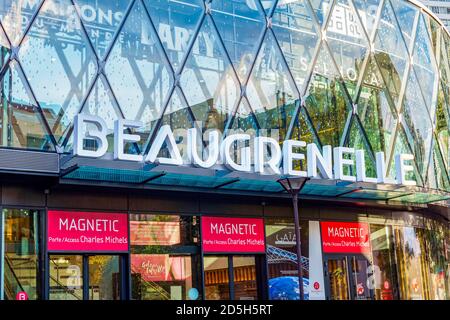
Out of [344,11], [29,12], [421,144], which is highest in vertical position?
[344,11]

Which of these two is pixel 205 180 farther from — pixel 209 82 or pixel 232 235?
pixel 209 82

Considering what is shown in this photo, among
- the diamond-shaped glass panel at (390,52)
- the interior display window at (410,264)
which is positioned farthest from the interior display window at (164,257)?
the diamond-shaped glass panel at (390,52)

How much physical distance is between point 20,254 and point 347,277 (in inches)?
407

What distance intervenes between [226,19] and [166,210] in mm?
5930

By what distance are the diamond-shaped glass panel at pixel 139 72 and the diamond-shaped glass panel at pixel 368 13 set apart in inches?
337

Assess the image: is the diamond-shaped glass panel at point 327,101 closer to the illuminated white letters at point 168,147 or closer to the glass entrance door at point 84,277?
the illuminated white letters at point 168,147

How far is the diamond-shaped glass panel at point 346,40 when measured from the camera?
Answer: 22250mm

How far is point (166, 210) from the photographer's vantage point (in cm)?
1769

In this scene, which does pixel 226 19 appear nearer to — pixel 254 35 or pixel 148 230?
pixel 254 35

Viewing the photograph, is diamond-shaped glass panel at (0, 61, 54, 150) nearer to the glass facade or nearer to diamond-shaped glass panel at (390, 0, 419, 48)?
the glass facade

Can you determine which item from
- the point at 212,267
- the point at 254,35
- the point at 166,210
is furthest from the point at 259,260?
the point at 254,35

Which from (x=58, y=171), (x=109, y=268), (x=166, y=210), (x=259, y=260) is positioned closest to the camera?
(x=58, y=171)

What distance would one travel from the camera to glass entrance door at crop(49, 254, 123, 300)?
1564cm

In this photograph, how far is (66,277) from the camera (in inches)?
621
